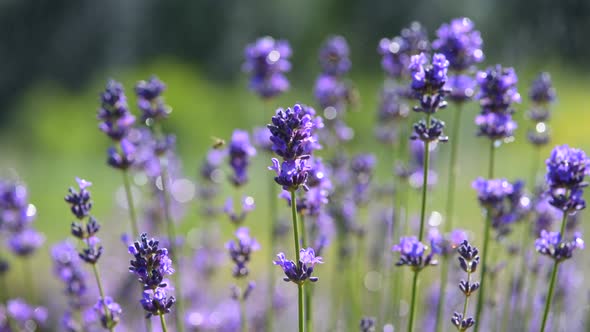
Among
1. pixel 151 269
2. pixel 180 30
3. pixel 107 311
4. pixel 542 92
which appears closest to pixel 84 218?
pixel 107 311

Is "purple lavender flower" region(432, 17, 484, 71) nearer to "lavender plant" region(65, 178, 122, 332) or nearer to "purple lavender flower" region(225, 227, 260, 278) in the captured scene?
"purple lavender flower" region(225, 227, 260, 278)

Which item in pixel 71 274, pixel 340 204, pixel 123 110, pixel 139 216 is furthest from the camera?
pixel 139 216

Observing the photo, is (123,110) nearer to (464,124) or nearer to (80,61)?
(464,124)

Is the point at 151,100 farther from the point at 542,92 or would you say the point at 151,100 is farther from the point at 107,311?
the point at 542,92

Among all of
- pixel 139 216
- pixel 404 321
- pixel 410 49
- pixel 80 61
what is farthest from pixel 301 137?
pixel 80 61

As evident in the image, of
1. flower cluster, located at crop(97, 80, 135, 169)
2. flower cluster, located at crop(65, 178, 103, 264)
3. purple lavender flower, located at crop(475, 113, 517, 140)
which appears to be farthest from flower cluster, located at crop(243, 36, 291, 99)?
flower cluster, located at crop(65, 178, 103, 264)

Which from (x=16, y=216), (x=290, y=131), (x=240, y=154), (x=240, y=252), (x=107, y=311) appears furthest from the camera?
(x=16, y=216)
